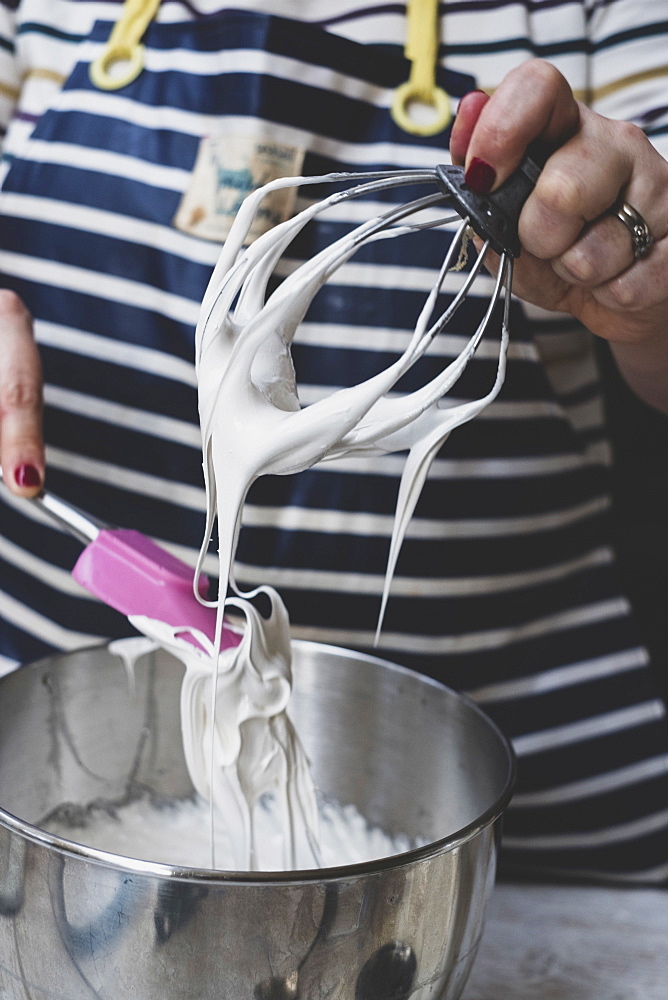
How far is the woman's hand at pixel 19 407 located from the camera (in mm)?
684

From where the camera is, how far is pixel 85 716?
0.69m

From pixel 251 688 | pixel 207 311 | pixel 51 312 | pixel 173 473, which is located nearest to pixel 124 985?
pixel 251 688

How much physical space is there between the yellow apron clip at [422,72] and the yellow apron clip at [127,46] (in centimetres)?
22

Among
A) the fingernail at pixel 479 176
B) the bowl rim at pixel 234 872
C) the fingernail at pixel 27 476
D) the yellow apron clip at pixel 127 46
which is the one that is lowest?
the bowl rim at pixel 234 872

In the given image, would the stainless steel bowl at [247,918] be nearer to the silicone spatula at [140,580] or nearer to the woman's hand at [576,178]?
the silicone spatula at [140,580]

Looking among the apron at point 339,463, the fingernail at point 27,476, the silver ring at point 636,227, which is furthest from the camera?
the apron at point 339,463

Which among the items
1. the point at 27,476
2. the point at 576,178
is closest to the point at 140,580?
the point at 27,476

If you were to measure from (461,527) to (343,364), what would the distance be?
0.17 m

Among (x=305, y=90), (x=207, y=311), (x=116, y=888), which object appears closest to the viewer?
(x=116, y=888)

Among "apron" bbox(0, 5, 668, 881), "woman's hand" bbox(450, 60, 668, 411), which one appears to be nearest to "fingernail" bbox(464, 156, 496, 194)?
"woman's hand" bbox(450, 60, 668, 411)

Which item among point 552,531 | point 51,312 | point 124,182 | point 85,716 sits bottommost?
point 85,716

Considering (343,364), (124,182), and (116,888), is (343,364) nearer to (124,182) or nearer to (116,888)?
(124,182)

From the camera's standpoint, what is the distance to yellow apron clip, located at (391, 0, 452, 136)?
812 millimetres

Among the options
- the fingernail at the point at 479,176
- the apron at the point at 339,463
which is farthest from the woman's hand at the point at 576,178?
the apron at the point at 339,463
